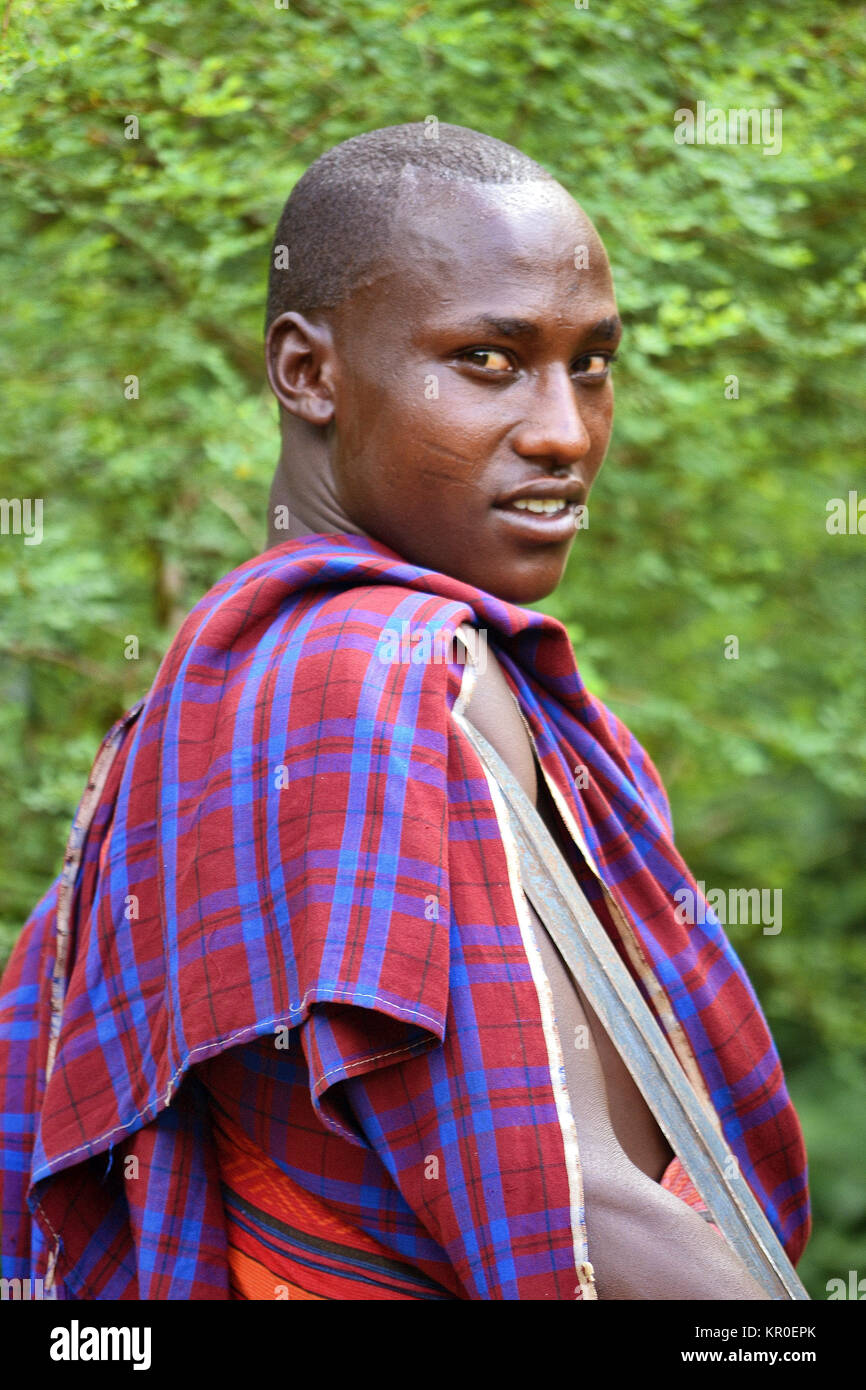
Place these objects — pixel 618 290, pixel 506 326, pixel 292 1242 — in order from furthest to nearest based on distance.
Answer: pixel 618 290
pixel 506 326
pixel 292 1242

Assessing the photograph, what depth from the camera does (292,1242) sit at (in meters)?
1.75

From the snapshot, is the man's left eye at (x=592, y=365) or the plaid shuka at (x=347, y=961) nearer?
the plaid shuka at (x=347, y=961)

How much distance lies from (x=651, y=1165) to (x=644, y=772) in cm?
73

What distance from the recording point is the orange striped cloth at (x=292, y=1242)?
5.56 feet

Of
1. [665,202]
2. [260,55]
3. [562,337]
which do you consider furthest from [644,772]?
[260,55]

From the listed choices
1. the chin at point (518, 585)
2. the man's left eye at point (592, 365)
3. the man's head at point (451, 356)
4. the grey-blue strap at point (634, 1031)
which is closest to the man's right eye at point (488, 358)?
the man's head at point (451, 356)

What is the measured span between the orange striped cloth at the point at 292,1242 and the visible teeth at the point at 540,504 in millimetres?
874

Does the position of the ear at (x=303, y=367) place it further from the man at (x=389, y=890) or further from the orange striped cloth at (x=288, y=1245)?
the orange striped cloth at (x=288, y=1245)

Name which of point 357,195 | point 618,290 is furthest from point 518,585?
point 618,290

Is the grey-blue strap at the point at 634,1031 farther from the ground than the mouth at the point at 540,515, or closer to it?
closer to it

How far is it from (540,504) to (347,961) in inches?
29.5

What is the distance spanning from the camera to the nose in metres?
1.92

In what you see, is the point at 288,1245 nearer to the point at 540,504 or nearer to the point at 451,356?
the point at 540,504
